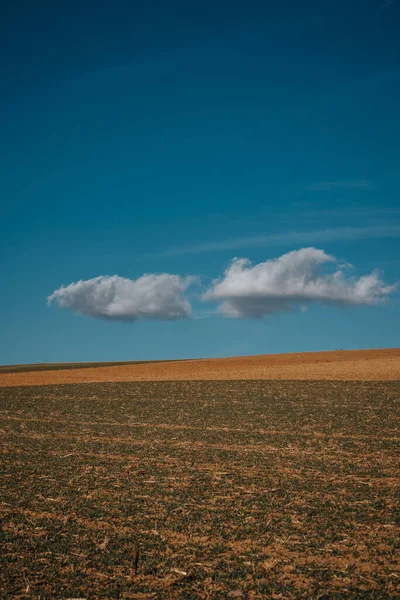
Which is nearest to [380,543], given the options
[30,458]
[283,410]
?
[30,458]

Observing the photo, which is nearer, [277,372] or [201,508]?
[201,508]

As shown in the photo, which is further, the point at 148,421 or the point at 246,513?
the point at 148,421

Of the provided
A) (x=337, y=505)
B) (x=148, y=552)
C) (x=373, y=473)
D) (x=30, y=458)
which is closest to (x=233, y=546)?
(x=148, y=552)

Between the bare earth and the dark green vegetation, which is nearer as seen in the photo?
the dark green vegetation

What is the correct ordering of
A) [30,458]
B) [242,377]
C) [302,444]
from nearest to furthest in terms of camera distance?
[30,458] < [302,444] < [242,377]

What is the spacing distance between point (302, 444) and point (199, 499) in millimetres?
6781

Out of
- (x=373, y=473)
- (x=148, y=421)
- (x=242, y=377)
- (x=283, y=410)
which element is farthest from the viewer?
(x=242, y=377)

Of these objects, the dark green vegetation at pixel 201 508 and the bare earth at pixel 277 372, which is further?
the bare earth at pixel 277 372

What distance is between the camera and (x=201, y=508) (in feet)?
32.1

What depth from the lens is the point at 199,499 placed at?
10.4 metres

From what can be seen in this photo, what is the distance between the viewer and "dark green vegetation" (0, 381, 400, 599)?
6.89 metres

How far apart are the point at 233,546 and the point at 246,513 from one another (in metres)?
1.59

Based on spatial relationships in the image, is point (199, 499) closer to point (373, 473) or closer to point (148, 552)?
point (148, 552)

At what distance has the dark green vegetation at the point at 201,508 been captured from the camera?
22.6 feet
